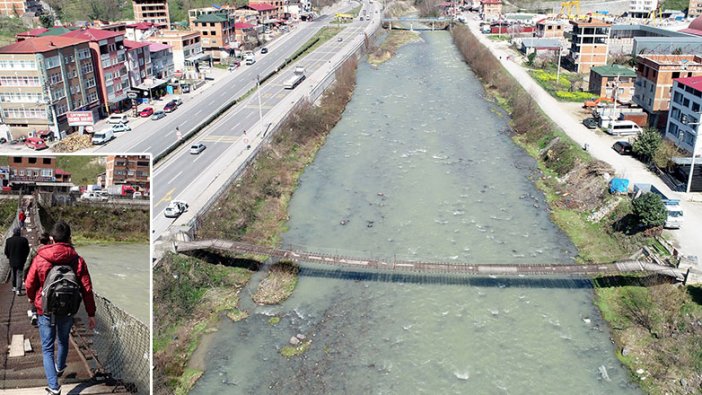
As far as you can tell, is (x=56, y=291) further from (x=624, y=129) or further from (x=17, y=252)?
(x=624, y=129)

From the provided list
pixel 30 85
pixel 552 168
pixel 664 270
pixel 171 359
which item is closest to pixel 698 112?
pixel 552 168

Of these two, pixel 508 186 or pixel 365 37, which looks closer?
pixel 508 186

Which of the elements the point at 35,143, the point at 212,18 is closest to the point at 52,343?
the point at 35,143

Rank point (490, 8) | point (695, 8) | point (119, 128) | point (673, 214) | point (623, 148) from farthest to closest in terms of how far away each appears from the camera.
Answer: point (490, 8) → point (695, 8) → point (119, 128) → point (623, 148) → point (673, 214)

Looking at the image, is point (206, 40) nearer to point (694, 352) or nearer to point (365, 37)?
point (365, 37)

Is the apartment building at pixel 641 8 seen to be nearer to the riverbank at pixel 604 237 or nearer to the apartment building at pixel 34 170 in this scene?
the riverbank at pixel 604 237

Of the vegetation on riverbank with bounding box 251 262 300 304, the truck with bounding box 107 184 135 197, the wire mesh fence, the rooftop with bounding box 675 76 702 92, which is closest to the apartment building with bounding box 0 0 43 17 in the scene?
the vegetation on riverbank with bounding box 251 262 300 304
